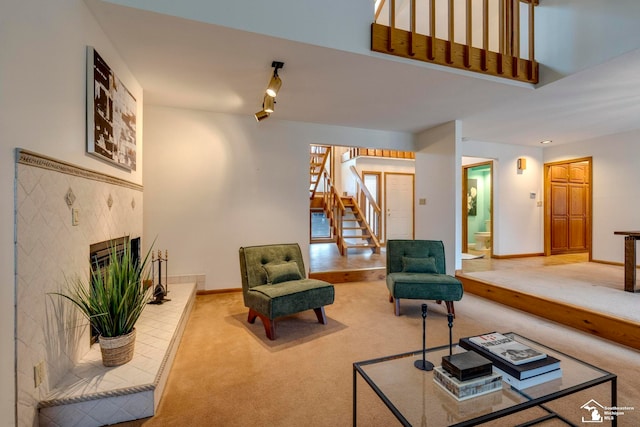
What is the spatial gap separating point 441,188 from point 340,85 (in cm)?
235

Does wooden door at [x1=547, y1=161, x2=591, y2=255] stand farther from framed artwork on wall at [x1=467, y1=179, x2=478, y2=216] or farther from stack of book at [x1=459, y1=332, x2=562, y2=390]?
stack of book at [x1=459, y1=332, x2=562, y2=390]

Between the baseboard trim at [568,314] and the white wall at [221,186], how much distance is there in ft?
8.28

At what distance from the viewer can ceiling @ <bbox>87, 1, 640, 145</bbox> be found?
229 cm

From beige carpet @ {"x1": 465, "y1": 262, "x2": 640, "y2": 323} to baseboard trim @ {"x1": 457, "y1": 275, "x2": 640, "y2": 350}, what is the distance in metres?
0.12

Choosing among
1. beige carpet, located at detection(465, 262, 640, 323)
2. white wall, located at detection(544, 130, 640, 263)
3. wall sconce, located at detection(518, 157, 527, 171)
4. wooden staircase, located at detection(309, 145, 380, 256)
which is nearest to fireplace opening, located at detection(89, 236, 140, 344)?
wooden staircase, located at detection(309, 145, 380, 256)

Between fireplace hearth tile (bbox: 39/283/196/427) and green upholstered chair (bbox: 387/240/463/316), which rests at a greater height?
green upholstered chair (bbox: 387/240/463/316)

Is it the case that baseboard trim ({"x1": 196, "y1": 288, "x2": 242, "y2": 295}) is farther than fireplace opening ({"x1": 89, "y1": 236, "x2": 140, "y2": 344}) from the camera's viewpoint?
Yes

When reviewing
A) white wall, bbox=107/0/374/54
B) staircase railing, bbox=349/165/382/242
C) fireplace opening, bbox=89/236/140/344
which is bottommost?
fireplace opening, bbox=89/236/140/344

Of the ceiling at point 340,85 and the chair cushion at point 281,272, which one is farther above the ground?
the ceiling at point 340,85

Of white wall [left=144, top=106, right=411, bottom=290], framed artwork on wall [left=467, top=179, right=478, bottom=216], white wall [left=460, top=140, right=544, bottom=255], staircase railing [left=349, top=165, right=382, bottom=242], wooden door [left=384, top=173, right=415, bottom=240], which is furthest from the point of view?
framed artwork on wall [left=467, top=179, right=478, bottom=216]

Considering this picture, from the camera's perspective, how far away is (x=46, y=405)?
148cm

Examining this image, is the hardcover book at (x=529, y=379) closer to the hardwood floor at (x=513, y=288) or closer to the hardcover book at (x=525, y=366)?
the hardcover book at (x=525, y=366)

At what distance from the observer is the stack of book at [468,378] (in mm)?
1287

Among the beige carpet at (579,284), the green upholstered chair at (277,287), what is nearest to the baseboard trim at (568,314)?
the beige carpet at (579,284)
